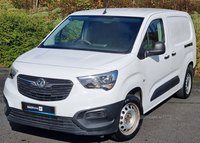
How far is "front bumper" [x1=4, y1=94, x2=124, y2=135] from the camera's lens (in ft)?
12.8

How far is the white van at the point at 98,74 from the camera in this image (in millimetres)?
3918

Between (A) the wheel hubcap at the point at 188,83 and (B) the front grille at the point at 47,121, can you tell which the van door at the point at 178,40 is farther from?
(B) the front grille at the point at 47,121

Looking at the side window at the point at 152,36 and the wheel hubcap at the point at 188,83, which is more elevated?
the side window at the point at 152,36

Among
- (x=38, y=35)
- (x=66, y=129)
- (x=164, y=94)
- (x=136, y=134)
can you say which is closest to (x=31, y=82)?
(x=66, y=129)

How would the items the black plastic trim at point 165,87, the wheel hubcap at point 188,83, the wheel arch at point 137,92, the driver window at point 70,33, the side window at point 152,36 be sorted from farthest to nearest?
the wheel hubcap at point 188,83, the driver window at point 70,33, the black plastic trim at point 165,87, the side window at point 152,36, the wheel arch at point 137,92

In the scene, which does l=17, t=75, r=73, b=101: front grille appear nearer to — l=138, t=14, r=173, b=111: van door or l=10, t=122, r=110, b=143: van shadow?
l=10, t=122, r=110, b=143: van shadow

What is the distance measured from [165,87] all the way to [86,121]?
2.06 metres

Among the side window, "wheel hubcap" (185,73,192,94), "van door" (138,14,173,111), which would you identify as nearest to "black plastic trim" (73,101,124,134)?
"van door" (138,14,173,111)

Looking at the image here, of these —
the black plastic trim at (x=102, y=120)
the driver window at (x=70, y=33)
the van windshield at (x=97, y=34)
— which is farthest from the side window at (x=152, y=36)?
the driver window at (x=70, y=33)

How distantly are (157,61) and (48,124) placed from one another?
2109mm

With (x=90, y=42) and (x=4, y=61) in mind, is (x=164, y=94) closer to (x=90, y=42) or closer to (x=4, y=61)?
(x=90, y=42)

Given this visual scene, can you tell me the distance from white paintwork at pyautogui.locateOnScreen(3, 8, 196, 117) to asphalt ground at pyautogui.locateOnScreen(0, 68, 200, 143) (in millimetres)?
445

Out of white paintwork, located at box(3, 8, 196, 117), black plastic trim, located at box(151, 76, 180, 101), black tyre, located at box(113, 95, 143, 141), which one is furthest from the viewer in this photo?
black plastic trim, located at box(151, 76, 180, 101)

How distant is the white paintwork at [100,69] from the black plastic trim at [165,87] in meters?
0.07
